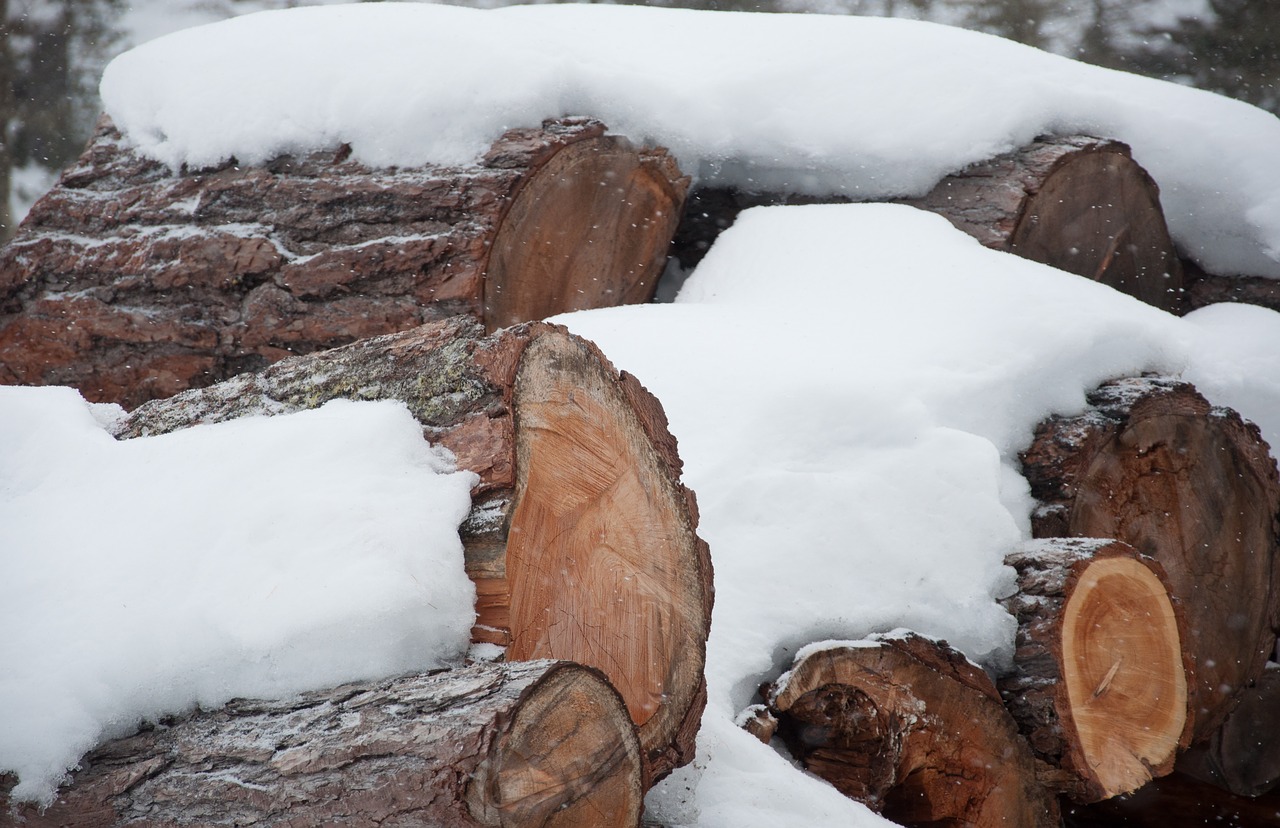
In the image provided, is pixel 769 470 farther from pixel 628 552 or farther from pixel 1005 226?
pixel 1005 226

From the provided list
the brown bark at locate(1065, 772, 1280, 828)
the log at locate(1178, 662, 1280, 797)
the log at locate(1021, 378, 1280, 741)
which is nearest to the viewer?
the log at locate(1021, 378, 1280, 741)

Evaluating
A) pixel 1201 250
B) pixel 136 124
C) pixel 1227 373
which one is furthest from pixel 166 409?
pixel 1201 250

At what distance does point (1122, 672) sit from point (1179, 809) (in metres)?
1.32

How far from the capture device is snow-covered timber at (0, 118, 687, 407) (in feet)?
9.11

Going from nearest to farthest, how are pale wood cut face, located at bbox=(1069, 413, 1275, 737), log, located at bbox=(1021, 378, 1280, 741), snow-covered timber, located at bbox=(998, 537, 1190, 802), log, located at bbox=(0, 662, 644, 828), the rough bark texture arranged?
1. log, located at bbox=(0, 662, 644, 828)
2. snow-covered timber, located at bbox=(998, 537, 1190, 802)
3. log, located at bbox=(1021, 378, 1280, 741)
4. pale wood cut face, located at bbox=(1069, 413, 1275, 737)
5. the rough bark texture

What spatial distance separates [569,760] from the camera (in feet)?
3.85

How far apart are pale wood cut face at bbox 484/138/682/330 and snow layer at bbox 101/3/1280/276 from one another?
0.51ft

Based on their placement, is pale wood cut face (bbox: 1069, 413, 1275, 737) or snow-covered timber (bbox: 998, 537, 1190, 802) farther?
pale wood cut face (bbox: 1069, 413, 1275, 737)

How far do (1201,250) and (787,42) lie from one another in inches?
70.7

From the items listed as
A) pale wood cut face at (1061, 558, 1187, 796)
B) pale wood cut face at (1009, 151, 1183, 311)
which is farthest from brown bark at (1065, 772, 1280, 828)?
pale wood cut face at (1009, 151, 1183, 311)

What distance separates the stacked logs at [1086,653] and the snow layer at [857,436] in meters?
0.09

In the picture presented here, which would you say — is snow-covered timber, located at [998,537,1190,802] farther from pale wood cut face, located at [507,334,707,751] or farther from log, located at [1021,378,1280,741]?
pale wood cut face, located at [507,334,707,751]

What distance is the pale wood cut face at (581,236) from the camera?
9.25 feet

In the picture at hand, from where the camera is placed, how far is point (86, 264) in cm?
312
